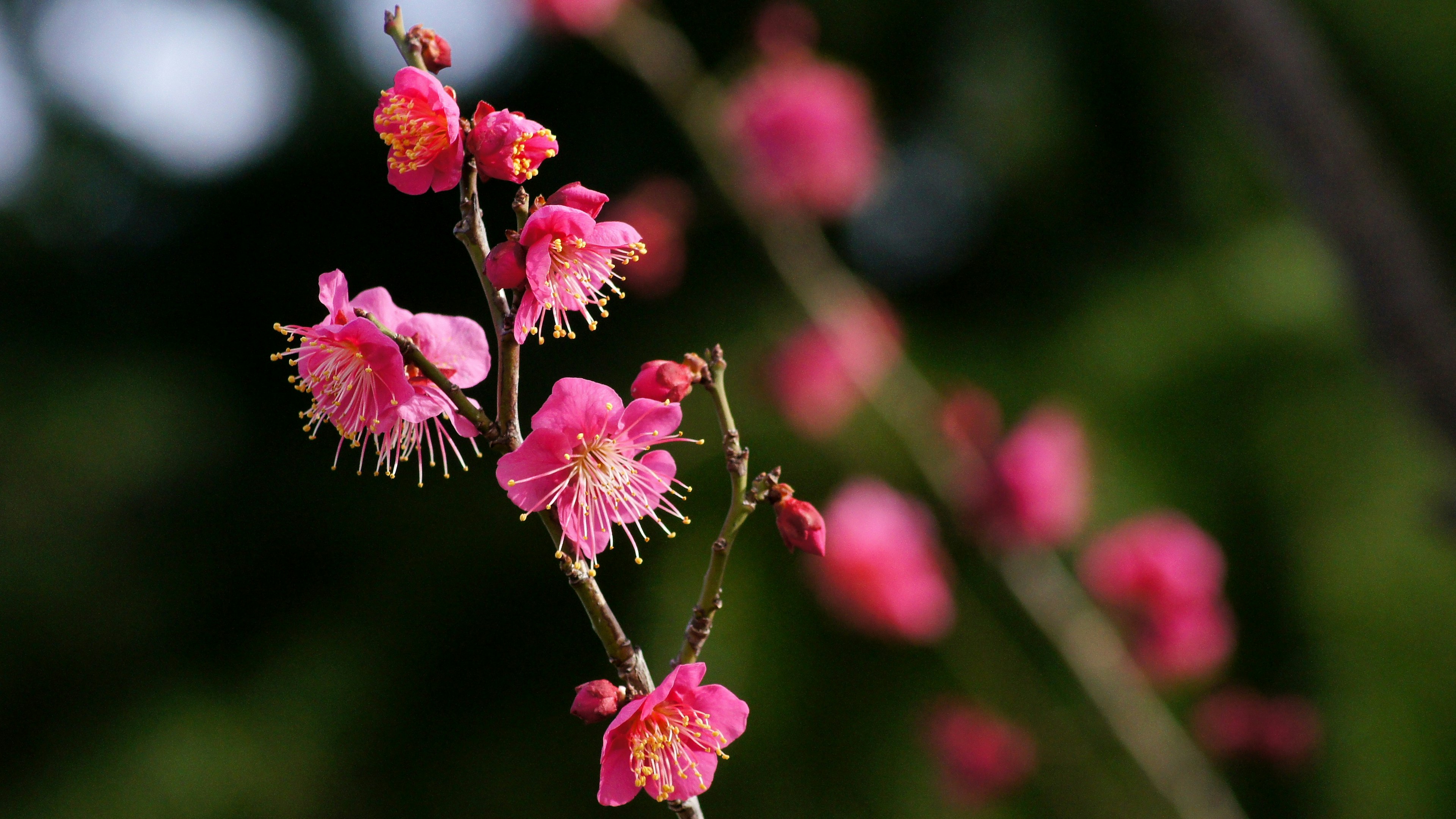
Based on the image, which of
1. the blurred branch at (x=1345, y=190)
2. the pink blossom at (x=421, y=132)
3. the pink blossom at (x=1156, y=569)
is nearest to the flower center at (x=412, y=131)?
the pink blossom at (x=421, y=132)

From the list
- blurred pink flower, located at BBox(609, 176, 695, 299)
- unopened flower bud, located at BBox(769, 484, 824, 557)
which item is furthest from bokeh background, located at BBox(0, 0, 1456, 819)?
unopened flower bud, located at BBox(769, 484, 824, 557)

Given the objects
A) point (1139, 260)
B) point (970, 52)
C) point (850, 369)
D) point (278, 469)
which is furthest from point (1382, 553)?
point (278, 469)

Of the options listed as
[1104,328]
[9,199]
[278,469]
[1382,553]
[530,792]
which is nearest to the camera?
[1382,553]

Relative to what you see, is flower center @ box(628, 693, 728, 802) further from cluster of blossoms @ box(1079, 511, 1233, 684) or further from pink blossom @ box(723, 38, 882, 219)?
pink blossom @ box(723, 38, 882, 219)

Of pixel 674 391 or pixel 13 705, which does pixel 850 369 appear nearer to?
pixel 674 391

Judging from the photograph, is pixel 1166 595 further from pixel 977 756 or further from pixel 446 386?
pixel 446 386

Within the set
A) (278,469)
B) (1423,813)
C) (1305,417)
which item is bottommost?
(278,469)
